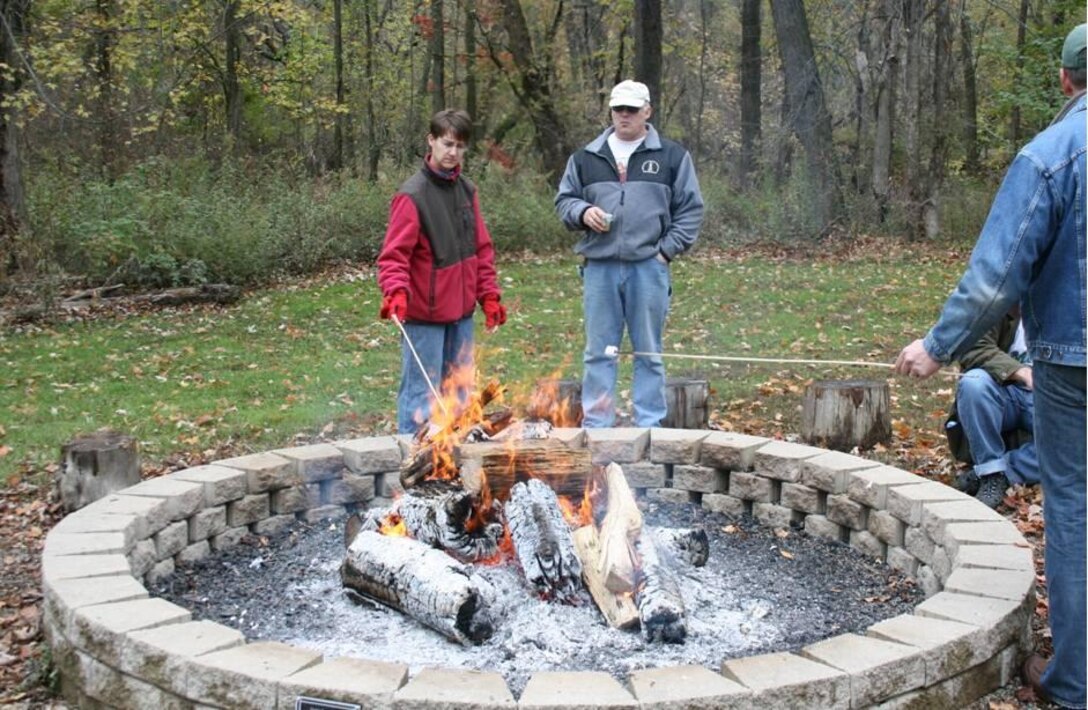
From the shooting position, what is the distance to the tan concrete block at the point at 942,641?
3.30 meters

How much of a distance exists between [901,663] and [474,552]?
1876 mm

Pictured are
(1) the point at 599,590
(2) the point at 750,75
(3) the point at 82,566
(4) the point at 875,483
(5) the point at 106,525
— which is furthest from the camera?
(2) the point at 750,75

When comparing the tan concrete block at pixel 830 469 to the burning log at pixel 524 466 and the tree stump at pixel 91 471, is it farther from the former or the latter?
the tree stump at pixel 91 471

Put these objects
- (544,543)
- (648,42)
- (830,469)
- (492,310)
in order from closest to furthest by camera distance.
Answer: (544,543) < (830,469) < (492,310) < (648,42)

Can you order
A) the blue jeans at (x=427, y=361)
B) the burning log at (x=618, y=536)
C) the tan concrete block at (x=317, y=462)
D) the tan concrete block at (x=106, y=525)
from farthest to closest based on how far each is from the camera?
1. the blue jeans at (x=427, y=361)
2. the tan concrete block at (x=317, y=462)
3. the tan concrete block at (x=106, y=525)
4. the burning log at (x=618, y=536)

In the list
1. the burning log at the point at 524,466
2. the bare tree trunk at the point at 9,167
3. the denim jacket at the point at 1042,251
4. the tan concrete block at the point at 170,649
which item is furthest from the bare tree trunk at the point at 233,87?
the denim jacket at the point at 1042,251

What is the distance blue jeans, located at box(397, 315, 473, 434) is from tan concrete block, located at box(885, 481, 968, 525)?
2302 mm

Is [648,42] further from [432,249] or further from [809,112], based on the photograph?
[432,249]

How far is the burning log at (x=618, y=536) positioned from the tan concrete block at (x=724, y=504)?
0.94m

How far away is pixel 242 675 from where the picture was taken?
3.10 m

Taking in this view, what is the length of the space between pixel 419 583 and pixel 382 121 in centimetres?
2117

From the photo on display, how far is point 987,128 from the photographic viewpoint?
21.6m

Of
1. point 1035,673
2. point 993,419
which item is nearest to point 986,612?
point 1035,673

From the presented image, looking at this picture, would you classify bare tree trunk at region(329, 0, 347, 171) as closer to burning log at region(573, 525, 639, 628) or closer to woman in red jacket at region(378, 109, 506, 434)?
woman in red jacket at region(378, 109, 506, 434)
